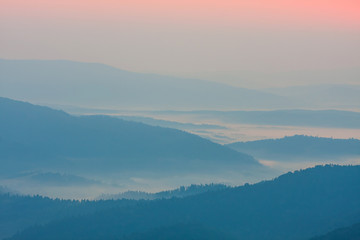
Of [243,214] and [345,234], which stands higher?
[243,214]

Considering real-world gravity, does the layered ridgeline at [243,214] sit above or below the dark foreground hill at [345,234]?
above

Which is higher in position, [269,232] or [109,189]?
[109,189]

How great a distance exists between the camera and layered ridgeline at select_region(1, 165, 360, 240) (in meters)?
83.4

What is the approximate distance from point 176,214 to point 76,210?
16.0 m

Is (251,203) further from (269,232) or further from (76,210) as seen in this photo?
(76,210)

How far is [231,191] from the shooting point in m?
99.2

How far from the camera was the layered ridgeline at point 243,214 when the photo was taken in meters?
83.4

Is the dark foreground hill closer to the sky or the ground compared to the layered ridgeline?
closer to the ground

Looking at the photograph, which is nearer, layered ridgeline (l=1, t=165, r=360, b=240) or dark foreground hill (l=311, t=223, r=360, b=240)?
dark foreground hill (l=311, t=223, r=360, b=240)

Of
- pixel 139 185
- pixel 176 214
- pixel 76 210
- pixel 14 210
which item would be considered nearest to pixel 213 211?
pixel 176 214

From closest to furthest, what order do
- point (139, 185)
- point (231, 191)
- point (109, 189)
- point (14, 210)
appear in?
1. point (231, 191)
2. point (14, 210)
3. point (109, 189)
4. point (139, 185)

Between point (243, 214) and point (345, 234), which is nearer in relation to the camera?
point (345, 234)

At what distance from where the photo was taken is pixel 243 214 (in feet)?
301

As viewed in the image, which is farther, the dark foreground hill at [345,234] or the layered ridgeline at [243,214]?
the layered ridgeline at [243,214]
